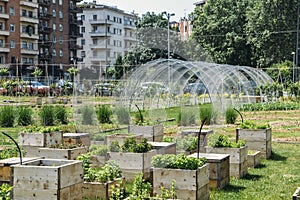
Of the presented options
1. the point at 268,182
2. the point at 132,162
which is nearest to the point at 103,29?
the point at 132,162

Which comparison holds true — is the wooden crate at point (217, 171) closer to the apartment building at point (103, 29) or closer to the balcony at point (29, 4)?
the balcony at point (29, 4)

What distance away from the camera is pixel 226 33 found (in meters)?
55.2

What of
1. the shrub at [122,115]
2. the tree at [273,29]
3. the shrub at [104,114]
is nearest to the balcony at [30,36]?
the tree at [273,29]

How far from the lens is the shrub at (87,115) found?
48.1 ft

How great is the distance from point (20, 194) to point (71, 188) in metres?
0.69

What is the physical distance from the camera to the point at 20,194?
6.84 meters

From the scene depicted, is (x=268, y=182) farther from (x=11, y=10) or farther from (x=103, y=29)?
(x=103, y=29)

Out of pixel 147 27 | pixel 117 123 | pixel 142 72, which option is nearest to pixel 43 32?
pixel 147 27

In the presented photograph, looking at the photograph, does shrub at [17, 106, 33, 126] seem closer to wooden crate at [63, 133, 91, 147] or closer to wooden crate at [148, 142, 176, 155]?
wooden crate at [63, 133, 91, 147]

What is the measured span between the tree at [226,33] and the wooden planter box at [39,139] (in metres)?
43.8

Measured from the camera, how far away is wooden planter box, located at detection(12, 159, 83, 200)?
6.70 metres

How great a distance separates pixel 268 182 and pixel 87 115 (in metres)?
6.95

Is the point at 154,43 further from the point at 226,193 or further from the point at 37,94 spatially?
the point at 226,193

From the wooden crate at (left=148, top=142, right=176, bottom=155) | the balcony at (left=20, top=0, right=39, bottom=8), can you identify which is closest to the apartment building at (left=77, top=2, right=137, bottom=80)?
the balcony at (left=20, top=0, right=39, bottom=8)
